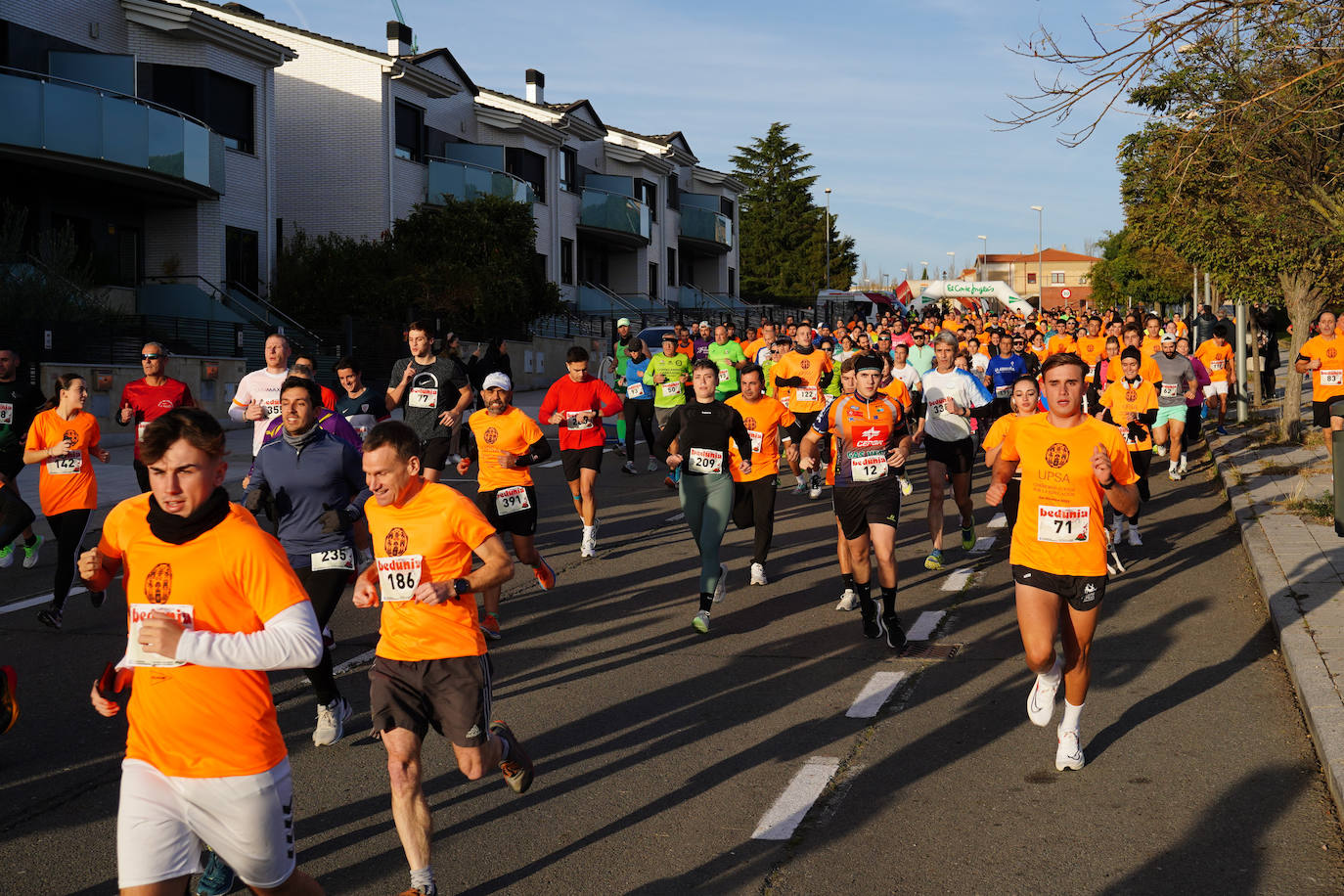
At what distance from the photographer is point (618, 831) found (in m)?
Answer: 5.18

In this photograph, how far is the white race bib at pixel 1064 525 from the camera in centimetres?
602

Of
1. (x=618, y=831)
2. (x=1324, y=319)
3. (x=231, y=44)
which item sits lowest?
(x=618, y=831)

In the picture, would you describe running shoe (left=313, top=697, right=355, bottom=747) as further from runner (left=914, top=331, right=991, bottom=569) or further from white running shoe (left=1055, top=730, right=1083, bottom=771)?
runner (left=914, top=331, right=991, bottom=569)

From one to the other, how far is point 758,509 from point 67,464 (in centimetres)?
523

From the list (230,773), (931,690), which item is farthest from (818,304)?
(230,773)

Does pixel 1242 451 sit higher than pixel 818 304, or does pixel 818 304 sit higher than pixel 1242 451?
pixel 818 304

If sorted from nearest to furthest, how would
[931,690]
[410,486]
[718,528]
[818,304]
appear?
[410,486] → [931,690] → [718,528] → [818,304]

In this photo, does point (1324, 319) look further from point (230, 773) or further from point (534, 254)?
point (534, 254)

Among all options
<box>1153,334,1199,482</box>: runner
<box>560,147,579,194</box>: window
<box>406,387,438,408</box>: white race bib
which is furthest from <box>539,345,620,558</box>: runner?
<box>560,147,579,194</box>: window

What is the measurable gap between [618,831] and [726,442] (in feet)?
14.8

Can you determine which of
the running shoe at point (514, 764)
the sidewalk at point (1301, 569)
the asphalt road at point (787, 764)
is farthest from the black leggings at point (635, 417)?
the running shoe at point (514, 764)

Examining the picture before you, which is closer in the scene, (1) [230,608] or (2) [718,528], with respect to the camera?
(1) [230,608]

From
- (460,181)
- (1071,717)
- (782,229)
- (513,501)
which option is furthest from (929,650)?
(782,229)

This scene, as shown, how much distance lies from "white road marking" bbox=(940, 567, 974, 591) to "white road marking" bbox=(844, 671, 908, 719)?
2.76 m
